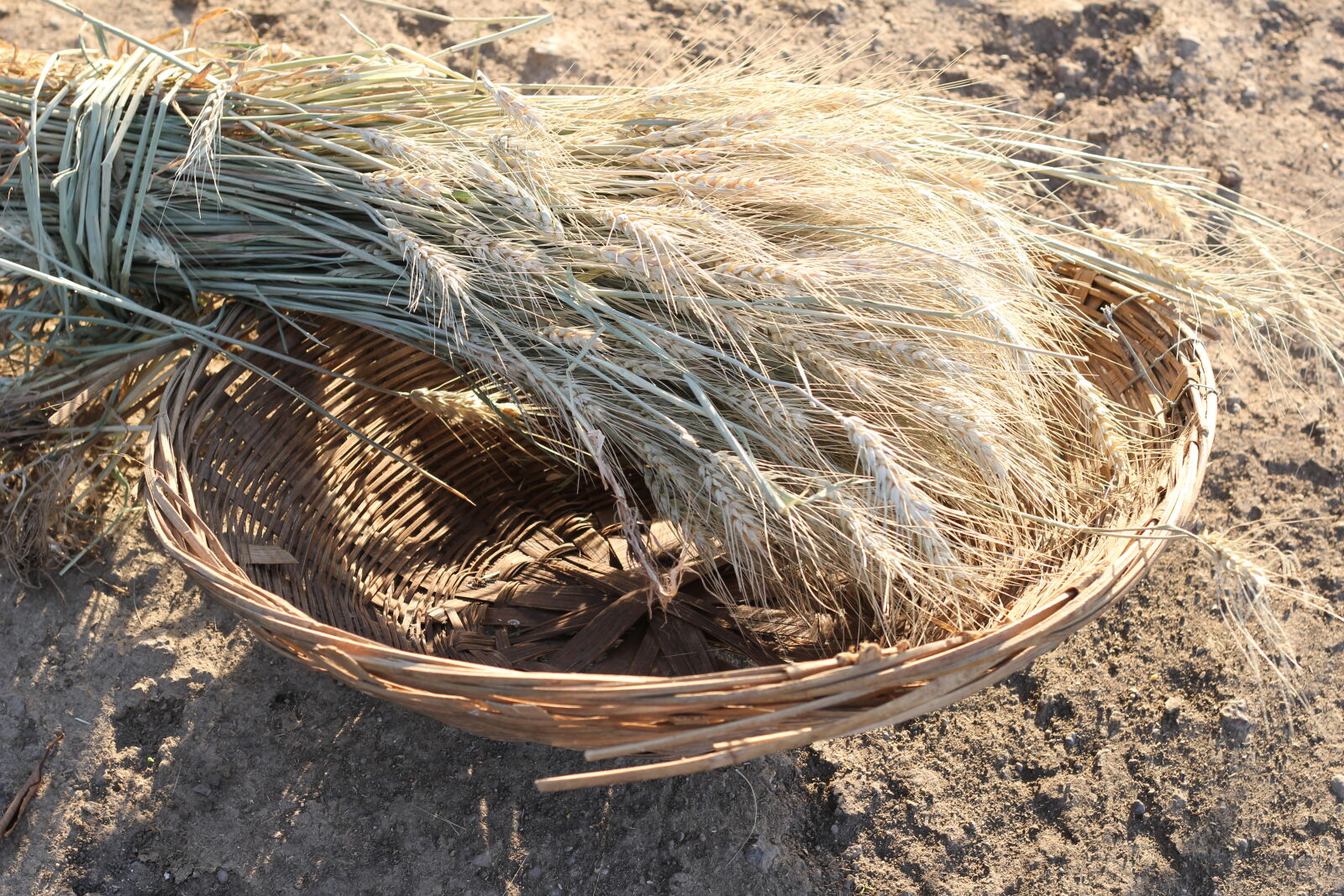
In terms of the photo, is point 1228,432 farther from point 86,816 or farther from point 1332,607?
point 86,816

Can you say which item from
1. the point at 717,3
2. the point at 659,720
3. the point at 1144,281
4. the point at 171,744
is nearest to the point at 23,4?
the point at 717,3

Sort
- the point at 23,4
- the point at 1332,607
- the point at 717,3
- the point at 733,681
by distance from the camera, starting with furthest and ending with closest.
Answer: the point at 717,3, the point at 23,4, the point at 1332,607, the point at 733,681

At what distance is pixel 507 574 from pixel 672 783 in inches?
16.2

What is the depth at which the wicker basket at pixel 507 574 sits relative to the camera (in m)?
0.87

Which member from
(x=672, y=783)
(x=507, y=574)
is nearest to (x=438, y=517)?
(x=507, y=574)

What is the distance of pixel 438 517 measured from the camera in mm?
1500

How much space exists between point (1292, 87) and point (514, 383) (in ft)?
6.29

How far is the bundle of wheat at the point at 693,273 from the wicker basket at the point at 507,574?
77mm

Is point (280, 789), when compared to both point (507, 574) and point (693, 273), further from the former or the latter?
point (693, 273)

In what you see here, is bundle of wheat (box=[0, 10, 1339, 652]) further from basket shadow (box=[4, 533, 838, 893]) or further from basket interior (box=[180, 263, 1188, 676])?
basket shadow (box=[4, 533, 838, 893])

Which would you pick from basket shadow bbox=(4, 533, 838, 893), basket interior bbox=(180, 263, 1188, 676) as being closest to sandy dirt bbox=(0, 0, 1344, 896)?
basket shadow bbox=(4, 533, 838, 893)

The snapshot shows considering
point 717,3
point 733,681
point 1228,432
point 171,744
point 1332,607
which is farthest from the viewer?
point 717,3

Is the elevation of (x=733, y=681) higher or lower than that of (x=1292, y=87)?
lower

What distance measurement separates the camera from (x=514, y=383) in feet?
3.63
